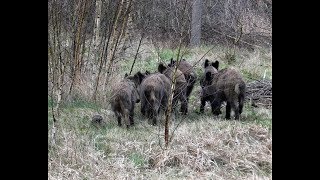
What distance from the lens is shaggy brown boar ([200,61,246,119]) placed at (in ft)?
38.7

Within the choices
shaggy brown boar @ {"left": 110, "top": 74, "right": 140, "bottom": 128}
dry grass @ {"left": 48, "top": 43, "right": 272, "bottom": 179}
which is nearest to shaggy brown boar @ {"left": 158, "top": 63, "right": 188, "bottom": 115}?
dry grass @ {"left": 48, "top": 43, "right": 272, "bottom": 179}

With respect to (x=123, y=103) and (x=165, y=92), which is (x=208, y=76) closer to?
(x=165, y=92)

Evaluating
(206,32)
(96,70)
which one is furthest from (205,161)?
(206,32)

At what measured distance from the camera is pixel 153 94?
37.1ft

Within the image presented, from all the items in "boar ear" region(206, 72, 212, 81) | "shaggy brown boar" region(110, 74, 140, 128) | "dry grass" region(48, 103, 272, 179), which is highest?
"boar ear" region(206, 72, 212, 81)

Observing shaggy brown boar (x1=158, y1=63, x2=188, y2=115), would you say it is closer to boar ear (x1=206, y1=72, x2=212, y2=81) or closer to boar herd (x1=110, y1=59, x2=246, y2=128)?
boar herd (x1=110, y1=59, x2=246, y2=128)

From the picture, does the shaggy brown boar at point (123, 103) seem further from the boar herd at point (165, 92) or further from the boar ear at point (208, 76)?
the boar ear at point (208, 76)

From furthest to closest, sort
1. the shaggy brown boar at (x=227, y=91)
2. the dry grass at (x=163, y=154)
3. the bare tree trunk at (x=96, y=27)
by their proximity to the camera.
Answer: the bare tree trunk at (x=96, y=27) < the shaggy brown boar at (x=227, y=91) < the dry grass at (x=163, y=154)

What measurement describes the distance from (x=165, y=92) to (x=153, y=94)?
54cm

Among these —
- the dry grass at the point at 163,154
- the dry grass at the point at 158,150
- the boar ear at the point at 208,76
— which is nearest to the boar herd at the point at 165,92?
the boar ear at the point at 208,76

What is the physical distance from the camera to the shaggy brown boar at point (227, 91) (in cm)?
1180

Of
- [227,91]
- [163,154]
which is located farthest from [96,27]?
[163,154]

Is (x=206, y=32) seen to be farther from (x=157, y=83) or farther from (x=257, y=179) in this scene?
(x=257, y=179)
